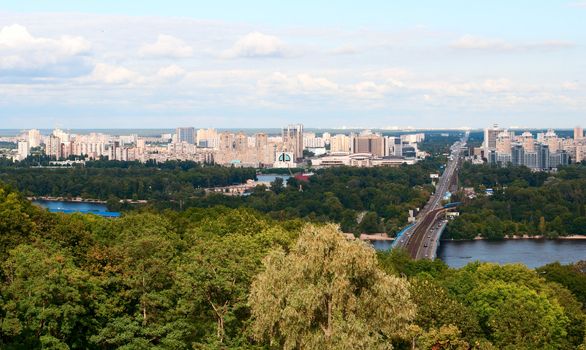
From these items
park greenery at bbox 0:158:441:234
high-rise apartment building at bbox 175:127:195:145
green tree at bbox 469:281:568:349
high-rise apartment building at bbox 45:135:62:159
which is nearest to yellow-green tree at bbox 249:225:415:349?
Answer: green tree at bbox 469:281:568:349

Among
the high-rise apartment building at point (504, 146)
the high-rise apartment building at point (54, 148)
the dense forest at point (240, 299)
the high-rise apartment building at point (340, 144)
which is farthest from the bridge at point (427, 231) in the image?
the high-rise apartment building at point (340, 144)

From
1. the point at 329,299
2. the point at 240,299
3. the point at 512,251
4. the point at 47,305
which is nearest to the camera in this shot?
the point at 329,299

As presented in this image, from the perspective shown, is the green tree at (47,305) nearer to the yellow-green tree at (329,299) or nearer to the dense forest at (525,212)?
the yellow-green tree at (329,299)

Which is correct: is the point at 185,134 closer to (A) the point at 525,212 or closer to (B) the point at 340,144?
(B) the point at 340,144

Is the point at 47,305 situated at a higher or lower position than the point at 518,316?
higher

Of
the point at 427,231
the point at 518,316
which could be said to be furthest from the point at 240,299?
the point at 427,231
